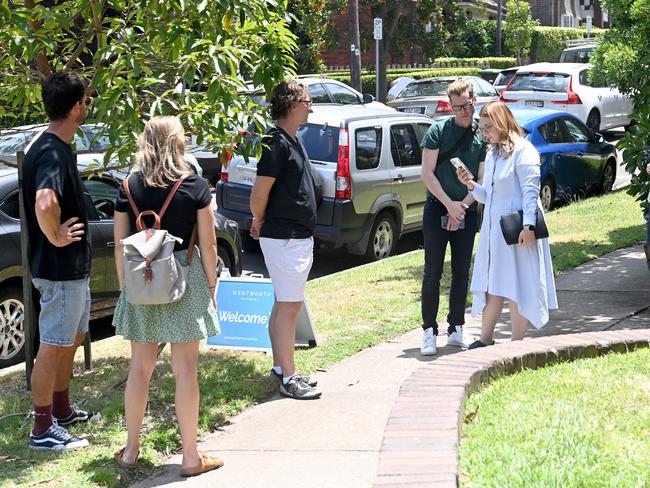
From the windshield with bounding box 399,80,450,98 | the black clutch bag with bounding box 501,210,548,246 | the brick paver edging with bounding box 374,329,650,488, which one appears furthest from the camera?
the windshield with bounding box 399,80,450,98

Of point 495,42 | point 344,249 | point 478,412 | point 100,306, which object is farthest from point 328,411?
point 495,42

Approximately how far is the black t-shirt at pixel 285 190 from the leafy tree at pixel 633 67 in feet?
14.0

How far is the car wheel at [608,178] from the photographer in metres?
17.3

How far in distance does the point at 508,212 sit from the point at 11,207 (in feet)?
13.3

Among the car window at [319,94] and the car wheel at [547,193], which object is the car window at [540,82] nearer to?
the car window at [319,94]

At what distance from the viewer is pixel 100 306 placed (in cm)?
911

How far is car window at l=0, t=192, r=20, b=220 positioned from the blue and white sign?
1936 millimetres

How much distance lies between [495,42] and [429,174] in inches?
2071

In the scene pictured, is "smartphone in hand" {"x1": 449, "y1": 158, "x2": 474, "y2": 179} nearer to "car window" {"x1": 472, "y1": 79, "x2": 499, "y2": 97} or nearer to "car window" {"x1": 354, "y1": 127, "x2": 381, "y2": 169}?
"car window" {"x1": 354, "y1": 127, "x2": 381, "y2": 169}

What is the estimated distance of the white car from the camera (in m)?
24.5

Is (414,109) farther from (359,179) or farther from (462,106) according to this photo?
(462,106)

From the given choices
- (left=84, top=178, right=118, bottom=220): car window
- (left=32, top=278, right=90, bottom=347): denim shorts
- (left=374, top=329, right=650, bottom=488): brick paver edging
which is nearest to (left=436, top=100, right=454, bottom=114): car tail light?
(left=84, top=178, right=118, bottom=220): car window

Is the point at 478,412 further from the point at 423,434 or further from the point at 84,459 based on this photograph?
the point at 84,459

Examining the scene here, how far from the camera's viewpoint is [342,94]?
2291 cm
